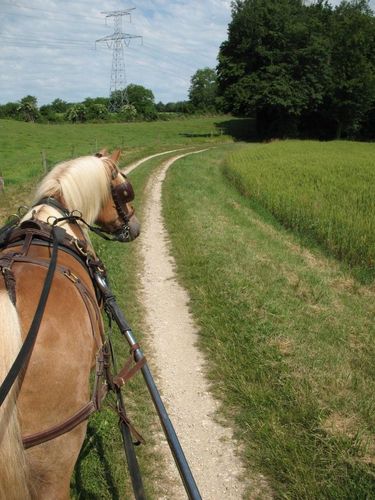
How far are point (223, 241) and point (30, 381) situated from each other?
7.45 m

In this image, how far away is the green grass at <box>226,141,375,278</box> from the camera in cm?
938

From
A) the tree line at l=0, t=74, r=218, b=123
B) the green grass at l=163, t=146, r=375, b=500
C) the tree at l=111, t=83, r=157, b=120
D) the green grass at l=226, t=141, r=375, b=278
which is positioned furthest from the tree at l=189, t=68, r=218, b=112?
the green grass at l=163, t=146, r=375, b=500

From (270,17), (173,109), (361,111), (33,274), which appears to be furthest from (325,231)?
(173,109)

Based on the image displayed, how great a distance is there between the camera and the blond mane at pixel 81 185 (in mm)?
3287

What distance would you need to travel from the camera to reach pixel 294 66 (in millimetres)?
42562

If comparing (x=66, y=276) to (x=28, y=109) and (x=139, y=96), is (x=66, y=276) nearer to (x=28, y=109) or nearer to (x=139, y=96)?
(x=28, y=109)

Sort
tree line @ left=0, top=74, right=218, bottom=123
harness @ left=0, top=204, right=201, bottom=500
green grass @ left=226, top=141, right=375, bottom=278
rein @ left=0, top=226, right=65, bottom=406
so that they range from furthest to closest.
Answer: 1. tree line @ left=0, top=74, right=218, bottom=123
2. green grass @ left=226, top=141, right=375, bottom=278
3. harness @ left=0, top=204, right=201, bottom=500
4. rein @ left=0, top=226, right=65, bottom=406

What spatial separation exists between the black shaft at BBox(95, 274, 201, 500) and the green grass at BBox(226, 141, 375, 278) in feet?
21.5

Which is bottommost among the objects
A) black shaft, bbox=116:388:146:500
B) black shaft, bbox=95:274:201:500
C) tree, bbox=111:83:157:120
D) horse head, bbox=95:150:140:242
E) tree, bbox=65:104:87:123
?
black shaft, bbox=116:388:146:500

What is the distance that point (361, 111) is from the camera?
46594mm

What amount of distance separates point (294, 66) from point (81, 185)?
4433 centimetres

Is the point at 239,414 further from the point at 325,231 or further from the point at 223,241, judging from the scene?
the point at 325,231

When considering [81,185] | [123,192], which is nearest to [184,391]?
[123,192]

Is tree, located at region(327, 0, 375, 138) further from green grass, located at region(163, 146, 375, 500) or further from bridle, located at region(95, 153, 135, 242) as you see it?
bridle, located at region(95, 153, 135, 242)
